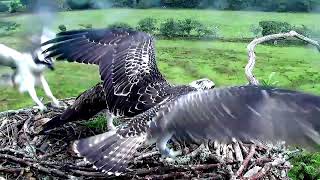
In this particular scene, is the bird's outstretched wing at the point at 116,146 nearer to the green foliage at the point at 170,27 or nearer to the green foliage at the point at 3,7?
the green foliage at the point at 3,7

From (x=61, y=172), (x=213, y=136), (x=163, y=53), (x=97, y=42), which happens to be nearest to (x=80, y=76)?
(x=163, y=53)

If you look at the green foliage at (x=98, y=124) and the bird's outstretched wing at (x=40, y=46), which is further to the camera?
the green foliage at (x=98, y=124)

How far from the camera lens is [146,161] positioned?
2172mm

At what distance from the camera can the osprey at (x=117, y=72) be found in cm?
214

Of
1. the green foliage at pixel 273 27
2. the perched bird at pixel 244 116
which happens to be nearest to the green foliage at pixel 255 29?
the green foliage at pixel 273 27

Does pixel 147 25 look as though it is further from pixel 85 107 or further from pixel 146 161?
pixel 146 161

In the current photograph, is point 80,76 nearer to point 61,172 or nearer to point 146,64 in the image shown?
point 146,64

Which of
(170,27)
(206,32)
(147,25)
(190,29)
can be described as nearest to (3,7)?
(190,29)

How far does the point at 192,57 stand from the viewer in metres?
3.61

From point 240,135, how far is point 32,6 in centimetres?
68

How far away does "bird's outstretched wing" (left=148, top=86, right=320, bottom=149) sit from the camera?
1276mm

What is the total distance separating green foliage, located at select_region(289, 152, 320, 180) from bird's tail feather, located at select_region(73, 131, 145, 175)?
119 centimetres

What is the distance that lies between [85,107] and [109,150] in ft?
2.06

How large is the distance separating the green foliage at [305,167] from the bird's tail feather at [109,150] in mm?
1190
